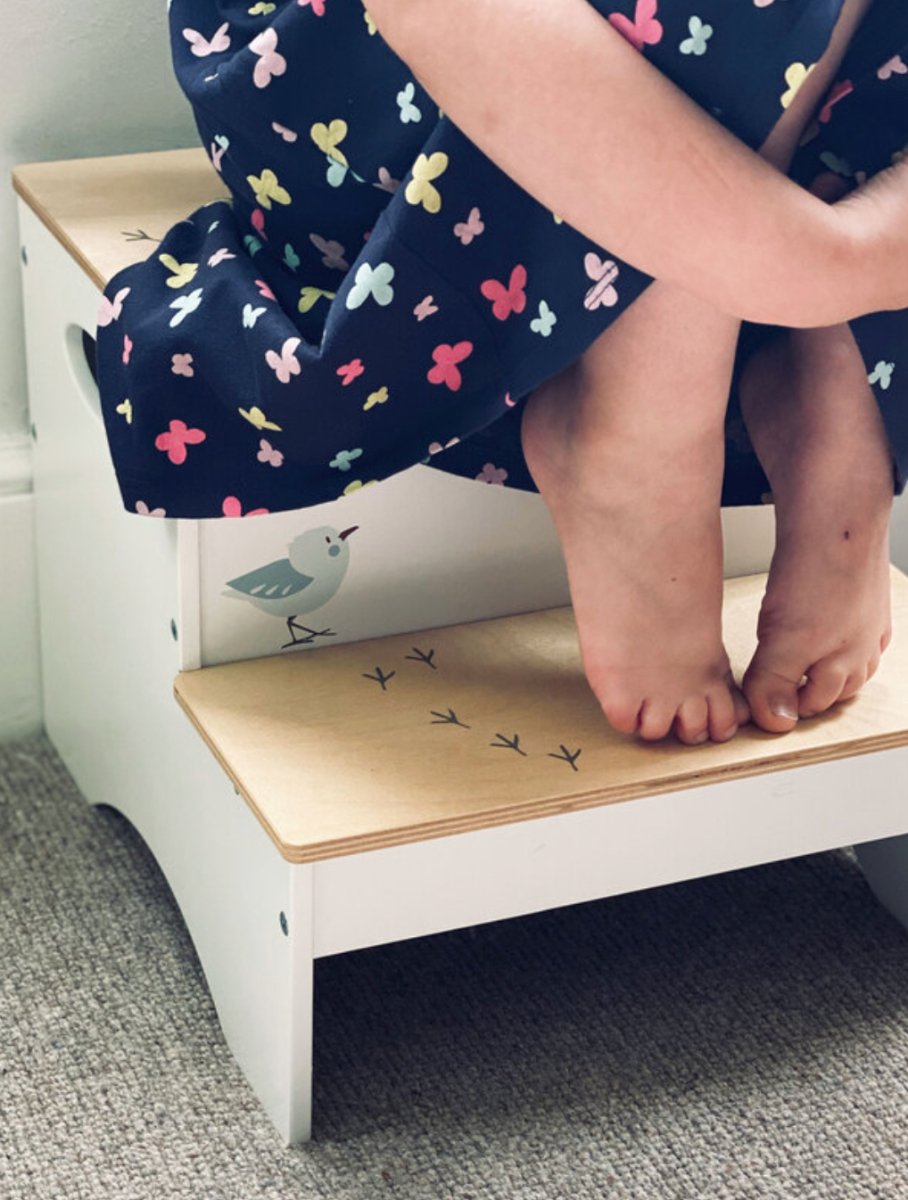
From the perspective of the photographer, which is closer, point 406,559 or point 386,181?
point 386,181

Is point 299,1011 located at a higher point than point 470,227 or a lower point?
lower

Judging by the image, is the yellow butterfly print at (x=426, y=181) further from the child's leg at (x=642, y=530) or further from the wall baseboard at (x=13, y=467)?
the wall baseboard at (x=13, y=467)

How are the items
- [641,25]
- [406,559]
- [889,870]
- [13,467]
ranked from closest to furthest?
[641,25] < [406,559] < [889,870] < [13,467]

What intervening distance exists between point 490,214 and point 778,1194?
0.47m

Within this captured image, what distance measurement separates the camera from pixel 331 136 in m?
0.82

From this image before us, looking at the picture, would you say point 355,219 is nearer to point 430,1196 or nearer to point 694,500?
point 694,500

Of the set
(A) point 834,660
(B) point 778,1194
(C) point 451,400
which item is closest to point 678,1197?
(B) point 778,1194

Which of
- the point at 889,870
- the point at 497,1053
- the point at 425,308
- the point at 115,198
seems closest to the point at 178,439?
the point at 425,308

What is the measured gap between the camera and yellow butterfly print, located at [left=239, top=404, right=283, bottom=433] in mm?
812

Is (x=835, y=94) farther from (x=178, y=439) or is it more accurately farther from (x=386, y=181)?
(x=178, y=439)

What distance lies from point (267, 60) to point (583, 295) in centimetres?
19

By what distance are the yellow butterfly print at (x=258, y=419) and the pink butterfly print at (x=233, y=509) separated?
0.13ft

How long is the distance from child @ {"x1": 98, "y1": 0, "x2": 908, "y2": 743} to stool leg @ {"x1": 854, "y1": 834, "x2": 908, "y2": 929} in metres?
0.16

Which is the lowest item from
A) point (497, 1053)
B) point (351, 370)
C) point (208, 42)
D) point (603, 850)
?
point (497, 1053)
